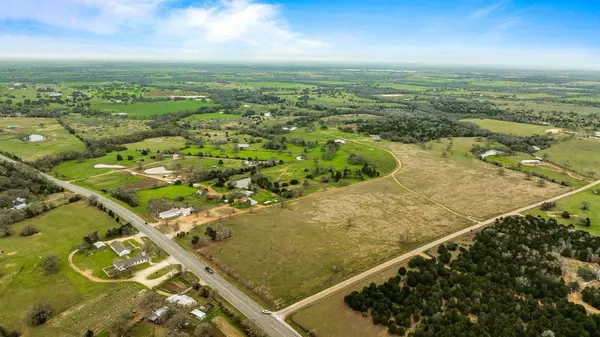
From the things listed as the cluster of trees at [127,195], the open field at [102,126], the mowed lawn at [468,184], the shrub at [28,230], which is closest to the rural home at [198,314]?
the cluster of trees at [127,195]

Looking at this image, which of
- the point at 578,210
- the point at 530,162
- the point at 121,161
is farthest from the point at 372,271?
the point at 121,161

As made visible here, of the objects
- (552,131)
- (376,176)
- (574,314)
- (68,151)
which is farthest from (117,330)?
(552,131)

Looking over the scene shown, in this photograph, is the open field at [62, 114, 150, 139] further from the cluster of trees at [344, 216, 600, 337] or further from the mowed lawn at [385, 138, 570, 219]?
the cluster of trees at [344, 216, 600, 337]

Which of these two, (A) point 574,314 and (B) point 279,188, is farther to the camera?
(B) point 279,188

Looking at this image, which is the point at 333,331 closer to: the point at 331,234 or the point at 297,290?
the point at 297,290

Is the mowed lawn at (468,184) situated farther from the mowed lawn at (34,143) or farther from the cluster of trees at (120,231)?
the mowed lawn at (34,143)
